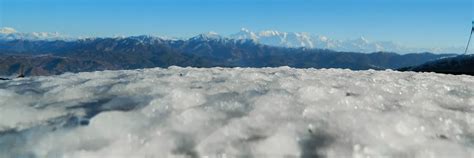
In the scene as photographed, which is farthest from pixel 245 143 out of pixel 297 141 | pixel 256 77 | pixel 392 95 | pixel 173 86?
pixel 256 77

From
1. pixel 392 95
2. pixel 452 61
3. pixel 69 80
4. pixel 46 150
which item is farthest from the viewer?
pixel 452 61

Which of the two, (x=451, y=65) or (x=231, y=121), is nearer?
(x=231, y=121)

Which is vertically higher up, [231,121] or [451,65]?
[231,121]

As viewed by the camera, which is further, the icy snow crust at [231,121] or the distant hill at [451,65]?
the distant hill at [451,65]

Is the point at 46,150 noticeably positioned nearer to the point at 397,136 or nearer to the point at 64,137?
the point at 64,137
